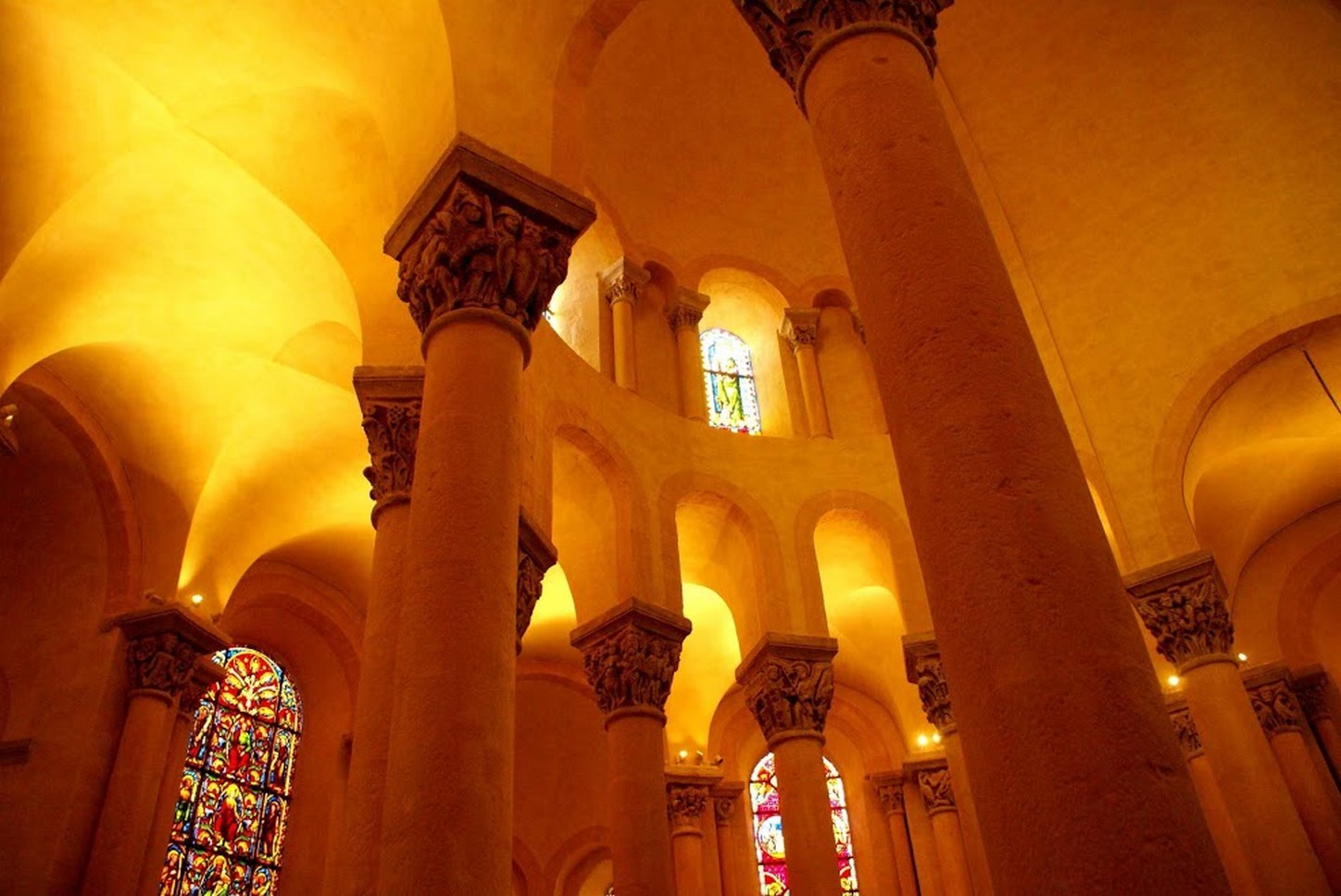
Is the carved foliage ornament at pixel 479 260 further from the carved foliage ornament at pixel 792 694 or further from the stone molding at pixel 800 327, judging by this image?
the stone molding at pixel 800 327

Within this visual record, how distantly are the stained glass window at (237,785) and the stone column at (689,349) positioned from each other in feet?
19.5

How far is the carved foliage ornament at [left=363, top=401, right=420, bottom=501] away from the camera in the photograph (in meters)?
6.65

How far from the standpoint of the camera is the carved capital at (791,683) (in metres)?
9.91

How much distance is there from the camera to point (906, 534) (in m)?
11.6

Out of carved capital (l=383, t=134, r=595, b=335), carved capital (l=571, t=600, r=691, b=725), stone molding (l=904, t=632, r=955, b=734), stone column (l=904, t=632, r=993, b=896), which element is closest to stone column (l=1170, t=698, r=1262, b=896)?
stone column (l=904, t=632, r=993, b=896)

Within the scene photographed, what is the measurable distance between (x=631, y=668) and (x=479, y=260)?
15.0ft

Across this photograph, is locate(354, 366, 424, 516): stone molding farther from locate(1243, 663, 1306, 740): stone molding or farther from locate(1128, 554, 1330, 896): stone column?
locate(1243, 663, 1306, 740): stone molding

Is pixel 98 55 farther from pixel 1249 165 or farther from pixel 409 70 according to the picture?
pixel 1249 165

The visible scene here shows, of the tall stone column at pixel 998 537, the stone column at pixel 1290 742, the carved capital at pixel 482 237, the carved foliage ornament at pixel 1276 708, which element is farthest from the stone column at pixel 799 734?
the carved foliage ornament at pixel 1276 708

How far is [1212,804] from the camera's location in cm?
1285

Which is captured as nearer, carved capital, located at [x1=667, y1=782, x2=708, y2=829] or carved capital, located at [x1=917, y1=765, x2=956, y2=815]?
carved capital, located at [x1=667, y1=782, x2=708, y2=829]

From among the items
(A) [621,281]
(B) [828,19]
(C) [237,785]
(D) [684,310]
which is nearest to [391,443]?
(B) [828,19]

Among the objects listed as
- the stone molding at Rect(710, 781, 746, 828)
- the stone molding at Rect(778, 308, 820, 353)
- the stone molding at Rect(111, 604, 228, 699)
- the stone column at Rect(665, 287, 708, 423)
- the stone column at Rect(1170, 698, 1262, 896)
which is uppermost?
the stone molding at Rect(778, 308, 820, 353)

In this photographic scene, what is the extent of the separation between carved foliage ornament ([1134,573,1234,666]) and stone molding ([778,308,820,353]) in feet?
16.0
